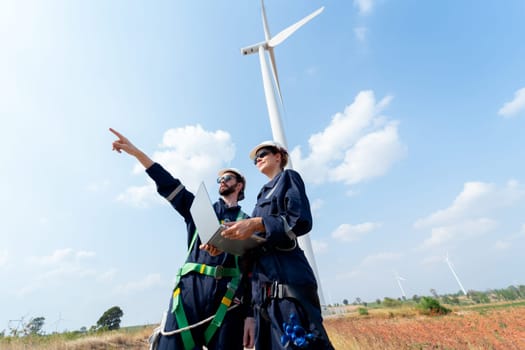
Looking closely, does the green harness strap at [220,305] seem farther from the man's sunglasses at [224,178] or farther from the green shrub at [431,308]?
the green shrub at [431,308]

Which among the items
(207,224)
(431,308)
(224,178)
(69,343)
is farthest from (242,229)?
(431,308)

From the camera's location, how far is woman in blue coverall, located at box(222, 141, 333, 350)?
182 cm

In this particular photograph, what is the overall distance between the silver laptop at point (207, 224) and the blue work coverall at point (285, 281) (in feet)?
0.62

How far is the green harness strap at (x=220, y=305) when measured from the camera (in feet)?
8.63

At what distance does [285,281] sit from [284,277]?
0.03 m

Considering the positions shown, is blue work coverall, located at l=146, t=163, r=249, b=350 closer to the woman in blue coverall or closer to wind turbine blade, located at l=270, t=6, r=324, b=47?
the woman in blue coverall

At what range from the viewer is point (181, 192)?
335 centimetres

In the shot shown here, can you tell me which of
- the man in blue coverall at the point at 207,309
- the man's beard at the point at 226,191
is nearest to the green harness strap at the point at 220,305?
the man in blue coverall at the point at 207,309

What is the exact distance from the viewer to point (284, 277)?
2.00m

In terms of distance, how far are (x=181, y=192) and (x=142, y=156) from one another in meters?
0.65

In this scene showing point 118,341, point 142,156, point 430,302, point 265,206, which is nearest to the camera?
point 265,206

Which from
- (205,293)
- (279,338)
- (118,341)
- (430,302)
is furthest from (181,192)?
(430,302)

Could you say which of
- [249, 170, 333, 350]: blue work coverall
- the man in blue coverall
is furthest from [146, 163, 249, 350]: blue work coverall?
[249, 170, 333, 350]: blue work coverall

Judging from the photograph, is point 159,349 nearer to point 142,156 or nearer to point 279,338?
point 279,338
